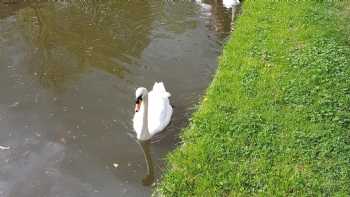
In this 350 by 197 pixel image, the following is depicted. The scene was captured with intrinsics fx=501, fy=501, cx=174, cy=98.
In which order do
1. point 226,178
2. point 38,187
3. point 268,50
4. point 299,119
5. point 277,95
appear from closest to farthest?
point 226,178, point 38,187, point 299,119, point 277,95, point 268,50

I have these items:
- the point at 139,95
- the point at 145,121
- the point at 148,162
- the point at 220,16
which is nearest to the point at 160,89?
the point at 145,121

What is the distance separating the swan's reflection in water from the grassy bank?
0.30m

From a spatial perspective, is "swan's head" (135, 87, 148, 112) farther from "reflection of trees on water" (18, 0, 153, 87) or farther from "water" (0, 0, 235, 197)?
"reflection of trees on water" (18, 0, 153, 87)

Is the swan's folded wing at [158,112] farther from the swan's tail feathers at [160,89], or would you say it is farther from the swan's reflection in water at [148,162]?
the swan's reflection in water at [148,162]

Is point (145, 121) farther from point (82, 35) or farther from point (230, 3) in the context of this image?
point (230, 3)

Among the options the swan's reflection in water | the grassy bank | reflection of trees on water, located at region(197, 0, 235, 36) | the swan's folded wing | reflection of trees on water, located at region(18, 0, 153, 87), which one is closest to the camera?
the grassy bank

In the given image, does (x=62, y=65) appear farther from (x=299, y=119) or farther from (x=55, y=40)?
(x=299, y=119)

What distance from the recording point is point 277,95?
8.20m

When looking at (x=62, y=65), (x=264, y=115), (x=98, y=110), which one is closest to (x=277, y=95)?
(x=264, y=115)

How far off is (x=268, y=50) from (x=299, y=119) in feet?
7.93

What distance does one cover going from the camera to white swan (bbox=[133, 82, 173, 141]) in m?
7.52

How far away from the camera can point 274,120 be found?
7602 millimetres

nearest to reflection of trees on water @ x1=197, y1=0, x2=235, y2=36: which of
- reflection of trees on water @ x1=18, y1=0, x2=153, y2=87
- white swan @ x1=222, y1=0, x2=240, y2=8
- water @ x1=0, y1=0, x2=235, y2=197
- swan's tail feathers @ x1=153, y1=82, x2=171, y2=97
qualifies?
water @ x1=0, y1=0, x2=235, y2=197

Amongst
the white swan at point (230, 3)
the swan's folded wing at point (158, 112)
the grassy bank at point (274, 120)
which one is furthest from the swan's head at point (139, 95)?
the white swan at point (230, 3)
